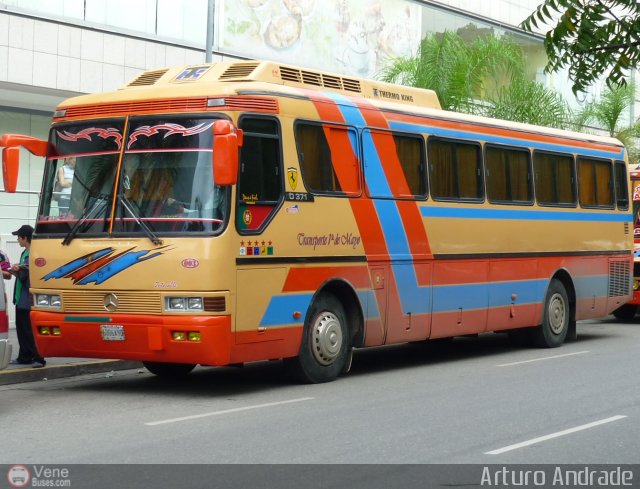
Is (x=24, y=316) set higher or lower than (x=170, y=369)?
higher

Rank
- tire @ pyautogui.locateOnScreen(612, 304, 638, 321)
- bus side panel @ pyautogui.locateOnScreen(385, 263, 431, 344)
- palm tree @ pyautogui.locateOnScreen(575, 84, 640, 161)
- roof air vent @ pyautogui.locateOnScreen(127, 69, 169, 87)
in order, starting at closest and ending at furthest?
1. roof air vent @ pyautogui.locateOnScreen(127, 69, 169, 87)
2. bus side panel @ pyautogui.locateOnScreen(385, 263, 431, 344)
3. tire @ pyautogui.locateOnScreen(612, 304, 638, 321)
4. palm tree @ pyautogui.locateOnScreen(575, 84, 640, 161)

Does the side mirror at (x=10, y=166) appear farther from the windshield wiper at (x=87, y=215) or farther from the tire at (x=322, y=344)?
the tire at (x=322, y=344)

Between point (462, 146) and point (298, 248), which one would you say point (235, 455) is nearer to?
point (298, 248)

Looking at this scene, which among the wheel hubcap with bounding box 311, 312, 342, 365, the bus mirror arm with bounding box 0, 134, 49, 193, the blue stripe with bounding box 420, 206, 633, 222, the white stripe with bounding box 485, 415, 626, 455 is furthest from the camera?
the blue stripe with bounding box 420, 206, 633, 222

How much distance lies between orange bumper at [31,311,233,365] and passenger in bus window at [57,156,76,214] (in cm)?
119

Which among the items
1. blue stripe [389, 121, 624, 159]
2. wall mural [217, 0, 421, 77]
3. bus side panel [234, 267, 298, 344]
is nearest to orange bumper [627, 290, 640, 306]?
blue stripe [389, 121, 624, 159]

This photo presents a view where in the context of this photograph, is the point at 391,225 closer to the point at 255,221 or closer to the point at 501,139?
the point at 255,221

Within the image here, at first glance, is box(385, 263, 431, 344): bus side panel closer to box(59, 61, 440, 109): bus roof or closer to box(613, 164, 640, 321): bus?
box(59, 61, 440, 109): bus roof

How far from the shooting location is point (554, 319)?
1803 cm

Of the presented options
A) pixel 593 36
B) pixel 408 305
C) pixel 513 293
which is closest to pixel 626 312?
pixel 513 293

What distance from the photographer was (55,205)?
41.7 feet

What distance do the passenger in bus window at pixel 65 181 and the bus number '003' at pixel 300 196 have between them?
2353 mm

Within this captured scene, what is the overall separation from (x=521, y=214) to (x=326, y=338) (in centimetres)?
501

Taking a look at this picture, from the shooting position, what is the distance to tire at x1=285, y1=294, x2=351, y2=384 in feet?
42.5
